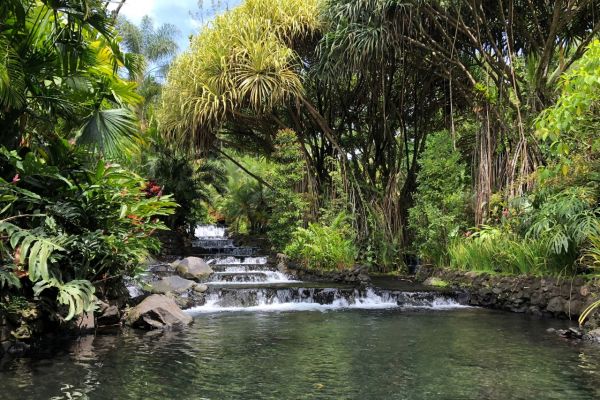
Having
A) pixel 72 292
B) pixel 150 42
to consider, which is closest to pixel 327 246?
pixel 72 292

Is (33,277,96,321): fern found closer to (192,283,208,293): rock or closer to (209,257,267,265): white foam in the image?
(192,283,208,293): rock

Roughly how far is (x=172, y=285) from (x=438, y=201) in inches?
252

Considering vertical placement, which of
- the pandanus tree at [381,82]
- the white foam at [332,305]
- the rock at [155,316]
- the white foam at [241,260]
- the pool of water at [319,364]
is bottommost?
the pool of water at [319,364]

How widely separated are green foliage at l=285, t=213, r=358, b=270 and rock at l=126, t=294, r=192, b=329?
5.42 metres

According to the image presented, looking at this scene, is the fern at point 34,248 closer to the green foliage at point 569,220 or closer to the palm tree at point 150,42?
the green foliage at point 569,220

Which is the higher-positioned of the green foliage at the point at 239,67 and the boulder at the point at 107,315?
the green foliage at the point at 239,67

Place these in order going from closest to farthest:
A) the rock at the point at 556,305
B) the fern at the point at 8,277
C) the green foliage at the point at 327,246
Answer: the fern at the point at 8,277
the rock at the point at 556,305
the green foliage at the point at 327,246

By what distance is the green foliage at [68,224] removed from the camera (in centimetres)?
569

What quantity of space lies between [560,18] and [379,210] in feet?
19.4

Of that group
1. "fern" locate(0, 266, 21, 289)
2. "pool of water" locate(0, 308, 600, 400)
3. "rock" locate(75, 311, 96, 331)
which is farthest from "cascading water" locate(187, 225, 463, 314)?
"fern" locate(0, 266, 21, 289)

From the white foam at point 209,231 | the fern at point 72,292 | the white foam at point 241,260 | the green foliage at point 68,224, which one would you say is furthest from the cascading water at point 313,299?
the white foam at point 209,231

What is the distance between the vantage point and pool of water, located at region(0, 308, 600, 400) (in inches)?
183

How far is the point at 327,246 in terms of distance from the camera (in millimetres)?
13180

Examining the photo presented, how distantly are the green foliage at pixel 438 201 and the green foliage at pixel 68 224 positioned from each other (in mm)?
6835
